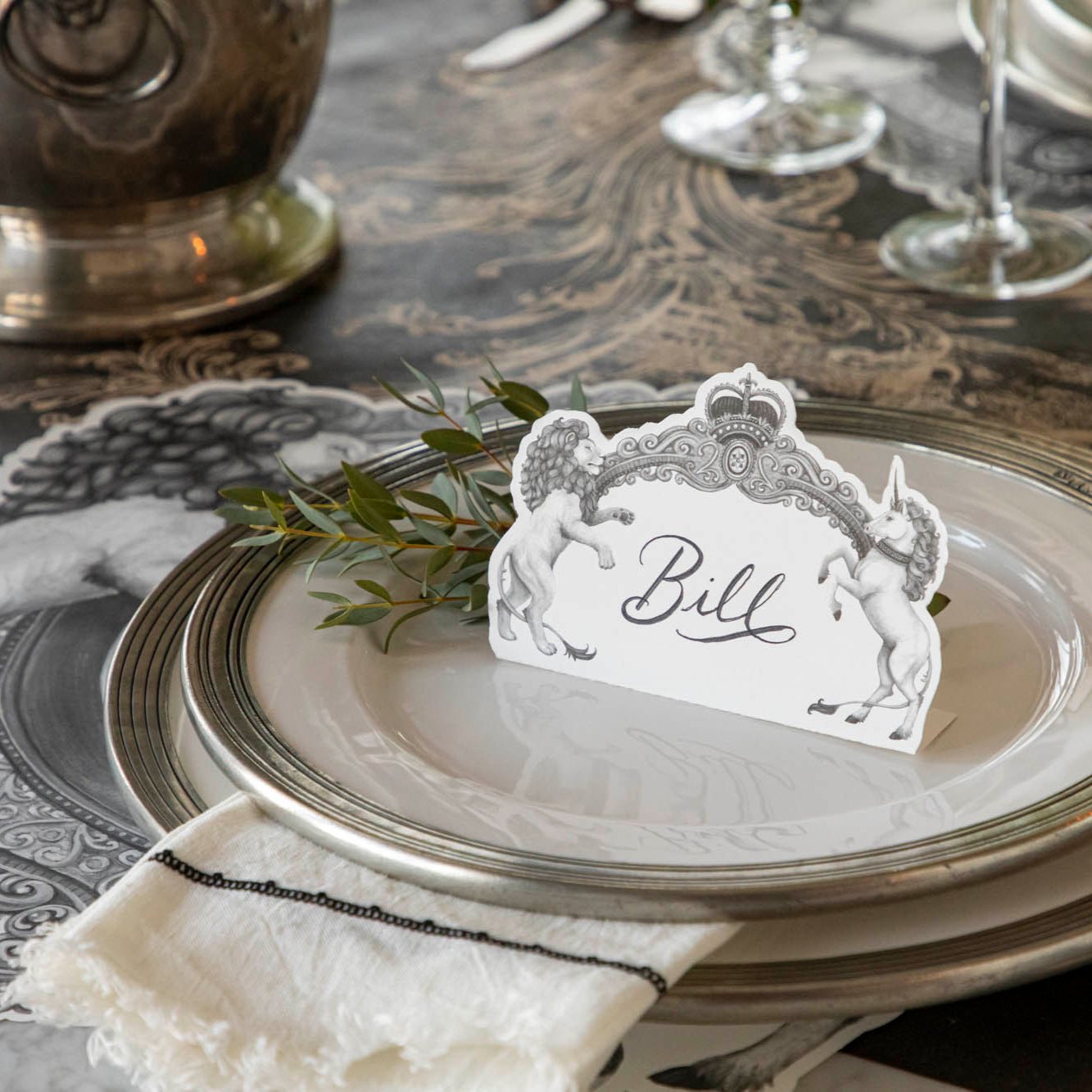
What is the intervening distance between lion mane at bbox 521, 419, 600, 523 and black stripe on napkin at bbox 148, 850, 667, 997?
0.49ft

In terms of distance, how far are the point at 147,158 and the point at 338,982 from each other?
669mm

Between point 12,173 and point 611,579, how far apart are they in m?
0.59

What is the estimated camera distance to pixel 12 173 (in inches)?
35.1

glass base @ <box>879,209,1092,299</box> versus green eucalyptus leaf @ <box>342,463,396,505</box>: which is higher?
green eucalyptus leaf @ <box>342,463,396,505</box>

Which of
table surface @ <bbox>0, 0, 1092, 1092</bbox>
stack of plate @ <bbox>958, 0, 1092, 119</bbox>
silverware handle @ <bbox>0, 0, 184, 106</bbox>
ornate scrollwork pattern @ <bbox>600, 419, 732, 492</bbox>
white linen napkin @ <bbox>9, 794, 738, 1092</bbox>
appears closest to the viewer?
white linen napkin @ <bbox>9, 794, 738, 1092</bbox>

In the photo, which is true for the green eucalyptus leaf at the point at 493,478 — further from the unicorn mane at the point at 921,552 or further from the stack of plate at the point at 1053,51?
the stack of plate at the point at 1053,51

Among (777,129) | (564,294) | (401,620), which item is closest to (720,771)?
(401,620)

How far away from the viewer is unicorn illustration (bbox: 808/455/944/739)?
425 millimetres

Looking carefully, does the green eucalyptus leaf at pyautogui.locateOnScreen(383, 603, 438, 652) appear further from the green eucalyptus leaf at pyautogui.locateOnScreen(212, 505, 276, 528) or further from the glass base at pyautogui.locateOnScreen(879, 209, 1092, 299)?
the glass base at pyautogui.locateOnScreen(879, 209, 1092, 299)

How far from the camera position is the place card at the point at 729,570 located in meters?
0.43

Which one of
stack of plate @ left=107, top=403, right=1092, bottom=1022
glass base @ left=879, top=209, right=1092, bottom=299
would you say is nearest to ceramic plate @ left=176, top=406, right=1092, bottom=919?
stack of plate @ left=107, top=403, right=1092, bottom=1022

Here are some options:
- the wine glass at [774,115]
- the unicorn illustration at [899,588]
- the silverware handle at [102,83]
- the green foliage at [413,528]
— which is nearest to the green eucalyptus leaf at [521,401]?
the green foliage at [413,528]

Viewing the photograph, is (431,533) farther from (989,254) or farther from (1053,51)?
(1053,51)

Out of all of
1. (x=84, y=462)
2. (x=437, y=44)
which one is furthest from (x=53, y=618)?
(x=437, y=44)
